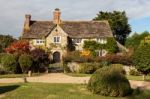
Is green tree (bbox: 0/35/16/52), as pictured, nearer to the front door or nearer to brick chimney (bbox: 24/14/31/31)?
brick chimney (bbox: 24/14/31/31)

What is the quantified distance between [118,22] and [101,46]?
94.1 feet

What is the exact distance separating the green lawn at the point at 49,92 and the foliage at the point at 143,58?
43.2 ft

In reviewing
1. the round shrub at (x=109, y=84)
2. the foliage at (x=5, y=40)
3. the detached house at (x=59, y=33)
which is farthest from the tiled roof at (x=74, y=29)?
the round shrub at (x=109, y=84)

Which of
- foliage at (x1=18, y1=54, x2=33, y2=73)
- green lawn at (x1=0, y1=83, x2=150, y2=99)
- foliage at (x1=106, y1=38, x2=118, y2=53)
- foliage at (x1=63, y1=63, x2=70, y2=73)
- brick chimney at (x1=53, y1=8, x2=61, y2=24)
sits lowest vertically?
green lawn at (x1=0, y1=83, x2=150, y2=99)

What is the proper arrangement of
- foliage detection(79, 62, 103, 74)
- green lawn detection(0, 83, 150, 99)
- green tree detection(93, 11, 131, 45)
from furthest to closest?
1. green tree detection(93, 11, 131, 45)
2. foliage detection(79, 62, 103, 74)
3. green lawn detection(0, 83, 150, 99)

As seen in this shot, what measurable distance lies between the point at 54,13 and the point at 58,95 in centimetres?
4809

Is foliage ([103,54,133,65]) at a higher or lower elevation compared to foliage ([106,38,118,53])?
lower

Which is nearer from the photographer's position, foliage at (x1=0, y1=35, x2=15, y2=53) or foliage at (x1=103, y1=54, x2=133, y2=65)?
foliage at (x1=103, y1=54, x2=133, y2=65)

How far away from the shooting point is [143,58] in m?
42.1

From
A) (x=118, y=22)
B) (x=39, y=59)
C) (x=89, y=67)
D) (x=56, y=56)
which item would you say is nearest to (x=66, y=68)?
(x=89, y=67)

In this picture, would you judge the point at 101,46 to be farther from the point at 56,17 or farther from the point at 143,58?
the point at 143,58

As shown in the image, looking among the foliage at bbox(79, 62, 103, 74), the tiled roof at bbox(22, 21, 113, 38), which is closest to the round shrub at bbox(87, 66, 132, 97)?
the foliage at bbox(79, 62, 103, 74)

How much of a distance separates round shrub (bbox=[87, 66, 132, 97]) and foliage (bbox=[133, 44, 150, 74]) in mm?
14309

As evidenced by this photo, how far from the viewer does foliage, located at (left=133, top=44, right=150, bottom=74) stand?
42.1 m
